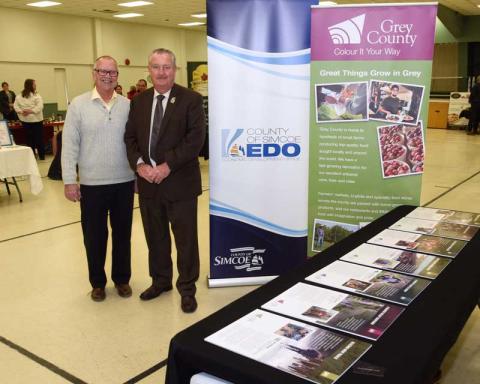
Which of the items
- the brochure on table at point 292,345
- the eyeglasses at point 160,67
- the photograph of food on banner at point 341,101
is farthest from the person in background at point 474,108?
the brochure on table at point 292,345

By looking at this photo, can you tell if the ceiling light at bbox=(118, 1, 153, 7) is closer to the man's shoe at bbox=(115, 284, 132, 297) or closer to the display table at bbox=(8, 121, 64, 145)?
the display table at bbox=(8, 121, 64, 145)

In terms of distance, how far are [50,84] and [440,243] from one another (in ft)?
43.7

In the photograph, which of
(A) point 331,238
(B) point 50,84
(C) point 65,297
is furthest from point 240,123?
(B) point 50,84

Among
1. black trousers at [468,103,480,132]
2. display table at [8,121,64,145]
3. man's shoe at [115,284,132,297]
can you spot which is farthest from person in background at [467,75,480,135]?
man's shoe at [115,284,132,297]

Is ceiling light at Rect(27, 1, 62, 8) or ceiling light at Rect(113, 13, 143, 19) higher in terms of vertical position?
ceiling light at Rect(113, 13, 143, 19)

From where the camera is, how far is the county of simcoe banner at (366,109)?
3.03 meters

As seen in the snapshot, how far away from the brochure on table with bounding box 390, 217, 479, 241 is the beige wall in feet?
40.3

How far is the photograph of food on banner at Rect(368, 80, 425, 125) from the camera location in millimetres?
3082

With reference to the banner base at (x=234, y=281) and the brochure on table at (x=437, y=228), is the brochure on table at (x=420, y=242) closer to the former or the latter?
the brochure on table at (x=437, y=228)

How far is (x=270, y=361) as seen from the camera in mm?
1359

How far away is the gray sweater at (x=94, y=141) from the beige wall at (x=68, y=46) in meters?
10.9

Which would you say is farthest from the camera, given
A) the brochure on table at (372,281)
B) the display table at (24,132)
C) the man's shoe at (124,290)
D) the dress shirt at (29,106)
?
the display table at (24,132)

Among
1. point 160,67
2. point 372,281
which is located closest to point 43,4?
point 160,67

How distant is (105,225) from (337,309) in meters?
1.92
